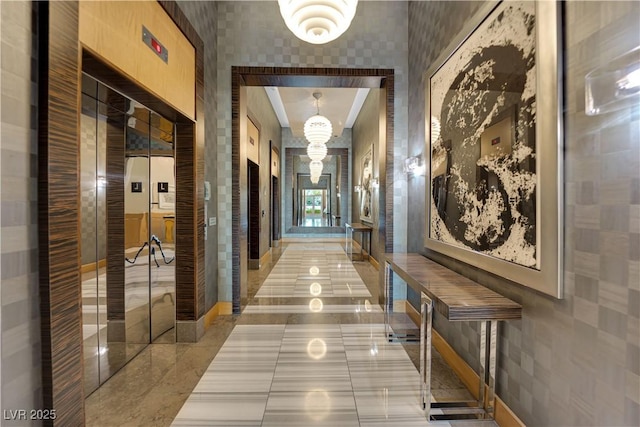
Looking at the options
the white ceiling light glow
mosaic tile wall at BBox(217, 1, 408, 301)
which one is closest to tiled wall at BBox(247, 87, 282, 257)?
mosaic tile wall at BBox(217, 1, 408, 301)

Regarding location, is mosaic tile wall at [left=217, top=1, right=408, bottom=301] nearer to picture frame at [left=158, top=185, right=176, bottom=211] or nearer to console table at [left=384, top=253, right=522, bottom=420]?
picture frame at [left=158, top=185, right=176, bottom=211]

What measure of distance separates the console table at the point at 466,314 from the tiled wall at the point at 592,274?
0.16 meters

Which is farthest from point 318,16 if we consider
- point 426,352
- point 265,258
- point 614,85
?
point 265,258

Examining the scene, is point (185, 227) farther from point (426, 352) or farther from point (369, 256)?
point (369, 256)

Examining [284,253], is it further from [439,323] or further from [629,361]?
[629,361]

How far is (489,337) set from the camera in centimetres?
204

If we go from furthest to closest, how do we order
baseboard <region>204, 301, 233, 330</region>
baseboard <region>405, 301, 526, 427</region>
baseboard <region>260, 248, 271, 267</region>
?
baseboard <region>260, 248, 271, 267</region> < baseboard <region>204, 301, 233, 330</region> < baseboard <region>405, 301, 526, 427</region>

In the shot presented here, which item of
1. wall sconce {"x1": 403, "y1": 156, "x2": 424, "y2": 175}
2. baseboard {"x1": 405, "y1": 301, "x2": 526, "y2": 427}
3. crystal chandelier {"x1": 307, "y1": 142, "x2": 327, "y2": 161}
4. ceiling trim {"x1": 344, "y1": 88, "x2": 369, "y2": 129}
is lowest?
baseboard {"x1": 405, "y1": 301, "x2": 526, "y2": 427}

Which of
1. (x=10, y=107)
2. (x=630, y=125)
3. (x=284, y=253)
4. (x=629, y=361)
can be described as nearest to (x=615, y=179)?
(x=630, y=125)

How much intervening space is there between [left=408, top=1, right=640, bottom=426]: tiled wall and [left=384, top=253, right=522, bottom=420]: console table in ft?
0.53

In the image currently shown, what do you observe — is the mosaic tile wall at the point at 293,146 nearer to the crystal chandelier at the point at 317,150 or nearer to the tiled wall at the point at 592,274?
the crystal chandelier at the point at 317,150

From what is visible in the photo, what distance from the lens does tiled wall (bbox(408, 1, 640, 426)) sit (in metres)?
1.21

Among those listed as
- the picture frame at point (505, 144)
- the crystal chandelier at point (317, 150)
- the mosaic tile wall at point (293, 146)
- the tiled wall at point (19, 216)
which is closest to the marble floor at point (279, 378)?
the tiled wall at point (19, 216)

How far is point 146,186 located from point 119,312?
4.01ft
